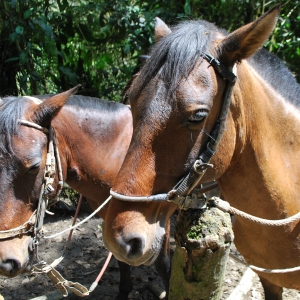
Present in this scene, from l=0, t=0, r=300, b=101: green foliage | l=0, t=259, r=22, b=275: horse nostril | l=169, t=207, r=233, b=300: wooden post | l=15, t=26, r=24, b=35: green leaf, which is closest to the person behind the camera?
l=169, t=207, r=233, b=300: wooden post

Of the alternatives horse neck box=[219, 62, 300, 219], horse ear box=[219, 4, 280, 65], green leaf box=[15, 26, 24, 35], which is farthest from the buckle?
green leaf box=[15, 26, 24, 35]

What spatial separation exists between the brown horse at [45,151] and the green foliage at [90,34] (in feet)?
6.42

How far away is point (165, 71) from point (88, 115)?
1.53 meters

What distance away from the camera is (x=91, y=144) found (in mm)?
2889

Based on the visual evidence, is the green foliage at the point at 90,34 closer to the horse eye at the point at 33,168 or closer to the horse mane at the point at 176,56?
the horse eye at the point at 33,168

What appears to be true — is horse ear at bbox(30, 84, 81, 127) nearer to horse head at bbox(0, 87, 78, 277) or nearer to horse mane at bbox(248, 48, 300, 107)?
horse head at bbox(0, 87, 78, 277)

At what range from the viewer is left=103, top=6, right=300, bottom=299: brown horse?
56.8 inches

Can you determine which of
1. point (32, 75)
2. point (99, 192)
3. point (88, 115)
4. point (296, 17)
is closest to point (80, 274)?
point (99, 192)

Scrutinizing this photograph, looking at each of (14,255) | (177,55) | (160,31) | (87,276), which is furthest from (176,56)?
(87,276)

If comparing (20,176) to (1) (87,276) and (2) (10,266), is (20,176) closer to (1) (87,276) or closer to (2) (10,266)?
(2) (10,266)

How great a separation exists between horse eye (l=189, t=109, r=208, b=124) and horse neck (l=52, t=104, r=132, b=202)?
1.51 m

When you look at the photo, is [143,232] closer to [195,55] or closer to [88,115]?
[195,55]

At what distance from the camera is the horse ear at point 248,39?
1450mm

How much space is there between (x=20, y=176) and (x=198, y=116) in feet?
4.71
